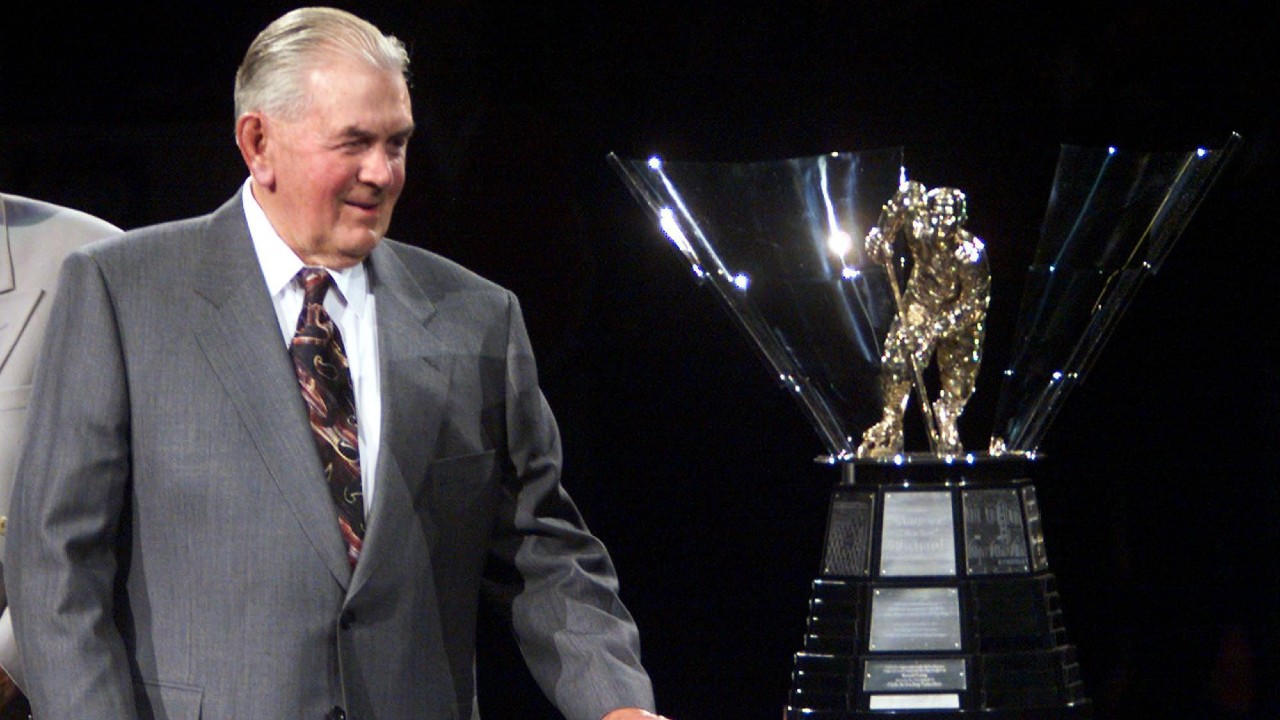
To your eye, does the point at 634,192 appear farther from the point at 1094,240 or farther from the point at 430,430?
the point at 430,430

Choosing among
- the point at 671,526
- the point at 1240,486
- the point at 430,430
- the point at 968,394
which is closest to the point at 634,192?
the point at 968,394

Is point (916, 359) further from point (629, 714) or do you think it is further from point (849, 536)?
point (629, 714)

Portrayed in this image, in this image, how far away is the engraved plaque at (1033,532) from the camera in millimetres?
2459

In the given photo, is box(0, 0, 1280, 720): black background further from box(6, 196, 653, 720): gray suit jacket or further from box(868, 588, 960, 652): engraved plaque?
box(6, 196, 653, 720): gray suit jacket

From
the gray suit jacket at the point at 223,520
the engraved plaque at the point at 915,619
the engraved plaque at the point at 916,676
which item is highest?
the engraved plaque at the point at 915,619

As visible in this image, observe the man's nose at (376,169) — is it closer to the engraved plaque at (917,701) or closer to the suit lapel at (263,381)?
the suit lapel at (263,381)

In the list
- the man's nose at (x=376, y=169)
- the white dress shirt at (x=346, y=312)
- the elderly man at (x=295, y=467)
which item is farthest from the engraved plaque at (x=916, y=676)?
the man's nose at (x=376, y=169)

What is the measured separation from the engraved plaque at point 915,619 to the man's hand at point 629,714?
80 cm

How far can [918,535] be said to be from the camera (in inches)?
96.5

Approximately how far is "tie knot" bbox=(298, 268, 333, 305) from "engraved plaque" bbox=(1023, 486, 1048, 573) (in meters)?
1.18

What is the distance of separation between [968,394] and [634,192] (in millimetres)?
571

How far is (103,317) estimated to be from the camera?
5.19 ft

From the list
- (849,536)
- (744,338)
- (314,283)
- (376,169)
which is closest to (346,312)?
(314,283)

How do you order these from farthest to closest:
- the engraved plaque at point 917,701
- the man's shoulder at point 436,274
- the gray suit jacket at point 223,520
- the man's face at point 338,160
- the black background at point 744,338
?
the black background at point 744,338 → the engraved plaque at point 917,701 → the man's shoulder at point 436,274 → the man's face at point 338,160 → the gray suit jacket at point 223,520
